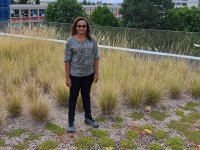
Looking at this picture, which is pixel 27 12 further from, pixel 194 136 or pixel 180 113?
pixel 194 136

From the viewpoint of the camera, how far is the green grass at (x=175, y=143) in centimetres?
437

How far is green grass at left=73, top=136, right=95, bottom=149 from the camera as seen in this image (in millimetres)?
4355

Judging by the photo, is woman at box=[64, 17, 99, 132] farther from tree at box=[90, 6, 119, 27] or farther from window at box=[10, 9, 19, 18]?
window at box=[10, 9, 19, 18]

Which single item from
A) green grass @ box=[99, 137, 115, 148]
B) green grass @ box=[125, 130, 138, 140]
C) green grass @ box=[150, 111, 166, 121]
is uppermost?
green grass @ box=[150, 111, 166, 121]

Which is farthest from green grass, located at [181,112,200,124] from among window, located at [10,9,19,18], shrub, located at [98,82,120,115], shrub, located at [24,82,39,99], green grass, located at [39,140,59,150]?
window, located at [10,9,19,18]

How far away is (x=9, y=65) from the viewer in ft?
22.3

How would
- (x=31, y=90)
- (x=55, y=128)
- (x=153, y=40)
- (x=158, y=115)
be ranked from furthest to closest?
(x=153, y=40)
(x=31, y=90)
(x=158, y=115)
(x=55, y=128)

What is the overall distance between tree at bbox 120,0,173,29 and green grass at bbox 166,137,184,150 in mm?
39153

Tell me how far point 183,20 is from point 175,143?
4468 centimetres

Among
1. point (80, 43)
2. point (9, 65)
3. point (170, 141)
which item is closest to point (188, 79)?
point (170, 141)

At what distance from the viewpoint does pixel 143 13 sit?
42.9 m

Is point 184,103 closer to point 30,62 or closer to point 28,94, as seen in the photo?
point 28,94

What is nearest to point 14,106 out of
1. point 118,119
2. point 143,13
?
point 118,119

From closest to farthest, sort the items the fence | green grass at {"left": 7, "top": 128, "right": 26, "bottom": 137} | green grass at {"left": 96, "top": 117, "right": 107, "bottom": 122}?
green grass at {"left": 7, "top": 128, "right": 26, "bottom": 137} → green grass at {"left": 96, "top": 117, "right": 107, "bottom": 122} → the fence
